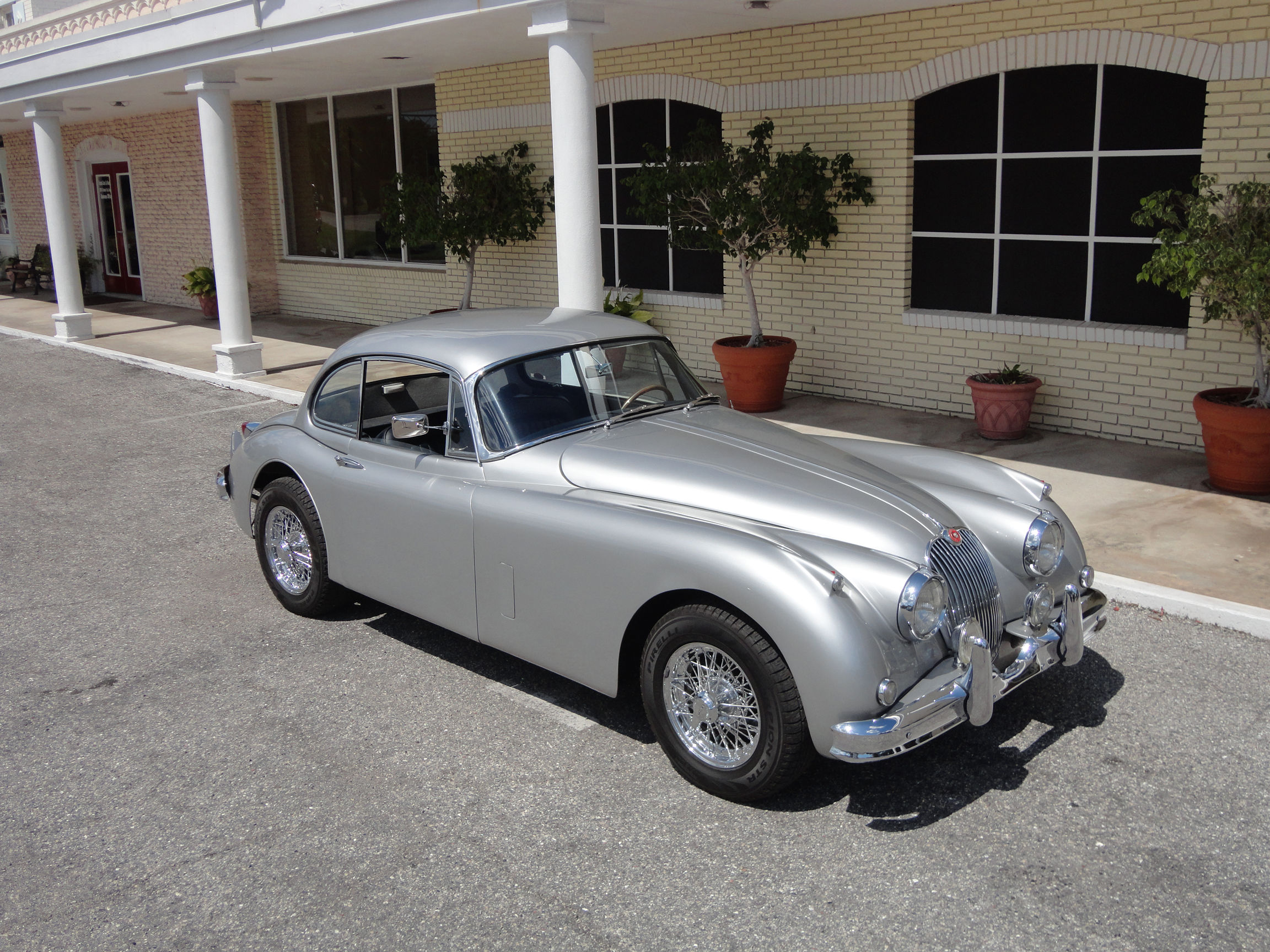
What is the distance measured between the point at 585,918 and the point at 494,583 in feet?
5.35

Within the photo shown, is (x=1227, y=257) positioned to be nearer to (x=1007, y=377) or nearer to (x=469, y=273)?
(x=1007, y=377)

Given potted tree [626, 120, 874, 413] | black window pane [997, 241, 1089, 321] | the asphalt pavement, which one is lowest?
the asphalt pavement

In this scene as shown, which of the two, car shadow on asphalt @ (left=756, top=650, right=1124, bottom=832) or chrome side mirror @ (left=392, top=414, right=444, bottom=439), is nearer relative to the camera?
car shadow on asphalt @ (left=756, top=650, right=1124, bottom=832)

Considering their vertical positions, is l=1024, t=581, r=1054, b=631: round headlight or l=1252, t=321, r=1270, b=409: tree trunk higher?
l=1252, t=321, r=1270, b=409: tree trunk

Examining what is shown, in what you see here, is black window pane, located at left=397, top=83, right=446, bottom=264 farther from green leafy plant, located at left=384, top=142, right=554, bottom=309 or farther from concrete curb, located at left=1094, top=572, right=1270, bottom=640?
concrete curb, located at left=1094, top=572, right=1270, bottom=640

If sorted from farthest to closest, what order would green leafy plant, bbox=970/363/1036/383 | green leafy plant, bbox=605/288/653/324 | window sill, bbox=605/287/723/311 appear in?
green leafy plant, bbox=605/288/653/324, window sill, bbox=605/287/723/311, green leafy plant, bbox=970/363/1036/383

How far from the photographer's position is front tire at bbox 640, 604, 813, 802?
3820mm

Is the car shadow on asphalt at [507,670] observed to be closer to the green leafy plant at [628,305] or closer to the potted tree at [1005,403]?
the potted tree at [1005,403]

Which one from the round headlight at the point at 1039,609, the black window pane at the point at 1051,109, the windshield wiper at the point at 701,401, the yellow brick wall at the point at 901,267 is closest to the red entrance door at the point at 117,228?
the yellow brick wall at the point at 901,267

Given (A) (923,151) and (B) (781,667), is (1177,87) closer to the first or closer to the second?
(A) (923,151)

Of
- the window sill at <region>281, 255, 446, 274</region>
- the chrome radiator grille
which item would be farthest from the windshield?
the window sill at <region>281, 255, 446, 274</region>

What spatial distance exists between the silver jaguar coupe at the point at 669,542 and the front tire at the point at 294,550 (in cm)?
1

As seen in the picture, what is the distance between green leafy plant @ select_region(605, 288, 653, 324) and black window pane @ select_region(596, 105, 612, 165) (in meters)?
1.44

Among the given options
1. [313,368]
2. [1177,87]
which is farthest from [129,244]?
[1177,87]
